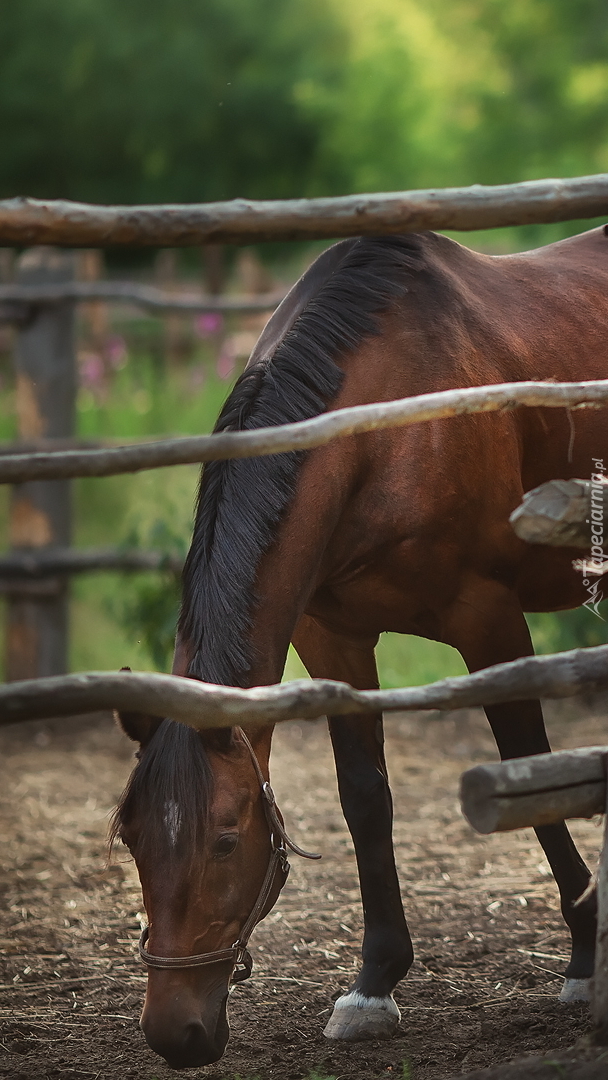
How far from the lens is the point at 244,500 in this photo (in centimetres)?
256

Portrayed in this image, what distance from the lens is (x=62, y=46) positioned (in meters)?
20.6

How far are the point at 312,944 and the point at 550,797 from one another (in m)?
1.50

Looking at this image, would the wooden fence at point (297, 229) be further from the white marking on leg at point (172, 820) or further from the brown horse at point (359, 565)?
the white marking on leg at point (172, 820)

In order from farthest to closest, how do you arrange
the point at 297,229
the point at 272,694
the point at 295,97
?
the point at 295,97 < the point at 297,229 < the point at 272,694

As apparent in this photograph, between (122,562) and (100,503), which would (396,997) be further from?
(100,503)

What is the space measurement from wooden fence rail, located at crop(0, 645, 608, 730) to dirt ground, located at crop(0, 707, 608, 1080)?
62 cm

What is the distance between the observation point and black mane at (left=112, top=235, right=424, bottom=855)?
7.56ft

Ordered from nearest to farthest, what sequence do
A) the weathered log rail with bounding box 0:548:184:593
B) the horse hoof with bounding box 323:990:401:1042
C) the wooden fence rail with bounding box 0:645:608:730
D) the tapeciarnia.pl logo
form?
the wooden fence rail with bounding box 0:645:608:730, the tapeciarnia.pl logo, the horse hoof with bounding box 323:990:401:1042, the weathered log rail with bounding box 0:548:184:593

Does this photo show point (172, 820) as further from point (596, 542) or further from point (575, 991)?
point (575, 991)

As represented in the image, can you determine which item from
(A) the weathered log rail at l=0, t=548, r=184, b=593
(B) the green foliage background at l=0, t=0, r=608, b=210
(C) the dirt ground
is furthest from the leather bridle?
(B) the green foliage background at l=0, t=0, r=608, b=210

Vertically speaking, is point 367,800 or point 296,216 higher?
point 296,216

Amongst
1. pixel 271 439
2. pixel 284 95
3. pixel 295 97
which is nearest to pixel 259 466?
pixel 271 439

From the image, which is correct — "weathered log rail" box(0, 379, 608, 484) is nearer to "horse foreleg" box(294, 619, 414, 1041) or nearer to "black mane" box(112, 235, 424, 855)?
"black mane" box(112, 235, 424, 855)

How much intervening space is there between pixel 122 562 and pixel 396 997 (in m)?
3.37
